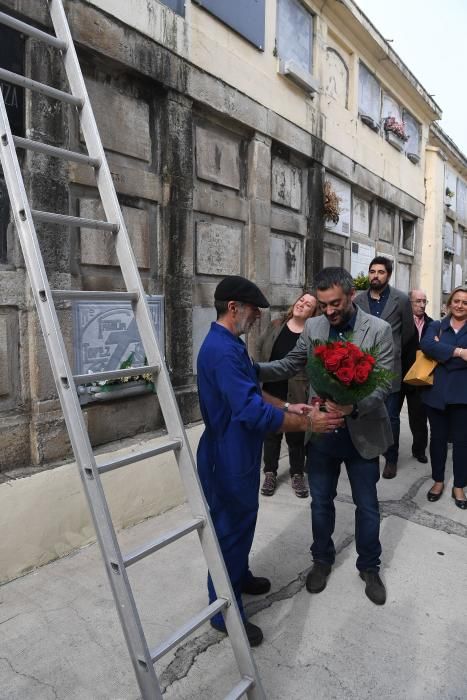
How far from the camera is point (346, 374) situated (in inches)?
90.7

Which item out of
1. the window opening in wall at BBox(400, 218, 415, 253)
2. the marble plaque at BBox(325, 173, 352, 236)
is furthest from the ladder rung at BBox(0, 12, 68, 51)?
the window opening in wall at BBox(400, 218, 415, 253)

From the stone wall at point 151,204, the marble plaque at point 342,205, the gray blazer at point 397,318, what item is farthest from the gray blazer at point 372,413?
the marble plaque at point 342,205

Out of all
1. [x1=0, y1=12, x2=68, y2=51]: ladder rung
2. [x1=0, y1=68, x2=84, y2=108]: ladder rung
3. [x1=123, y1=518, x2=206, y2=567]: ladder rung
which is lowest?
[x1=123, y1=518, x2=206, y2=567]: ladder rung

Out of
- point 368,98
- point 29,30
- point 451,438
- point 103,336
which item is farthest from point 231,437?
point 368,98

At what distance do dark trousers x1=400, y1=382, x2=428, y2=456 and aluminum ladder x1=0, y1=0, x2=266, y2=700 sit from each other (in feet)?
11.6

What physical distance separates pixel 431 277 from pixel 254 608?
10099mm

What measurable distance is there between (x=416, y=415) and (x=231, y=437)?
370cm

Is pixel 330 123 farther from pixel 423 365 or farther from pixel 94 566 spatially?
pixel 94 566

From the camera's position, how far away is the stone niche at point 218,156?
487 centimetres

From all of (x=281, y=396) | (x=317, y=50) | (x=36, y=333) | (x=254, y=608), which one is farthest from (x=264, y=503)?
(x=317, y=50)

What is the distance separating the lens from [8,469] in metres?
3.28

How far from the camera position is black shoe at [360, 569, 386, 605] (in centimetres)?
291

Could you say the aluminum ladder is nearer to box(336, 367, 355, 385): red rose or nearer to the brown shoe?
box(336, 367, 355, 385): red rose

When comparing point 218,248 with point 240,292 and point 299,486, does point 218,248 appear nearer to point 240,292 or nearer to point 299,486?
point 299,486
